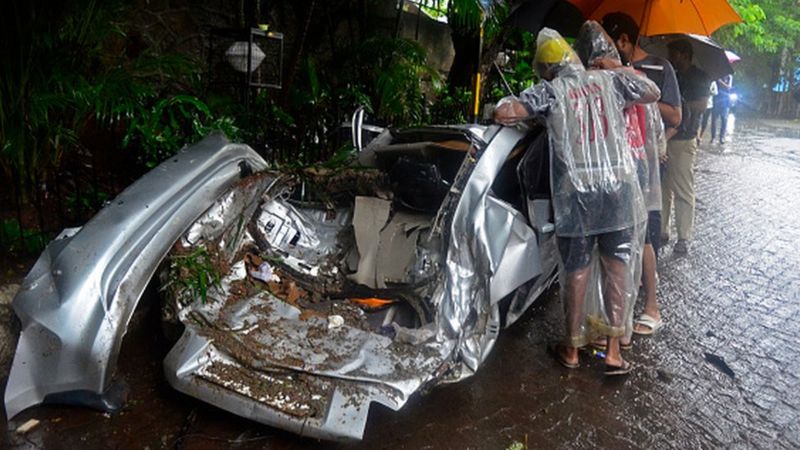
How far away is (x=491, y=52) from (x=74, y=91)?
217 inches

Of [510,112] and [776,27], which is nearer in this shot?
[510,112]

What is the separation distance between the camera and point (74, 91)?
3711mm

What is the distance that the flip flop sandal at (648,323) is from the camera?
3.90 metres

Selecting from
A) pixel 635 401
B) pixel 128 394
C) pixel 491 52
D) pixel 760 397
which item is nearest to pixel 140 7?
pixel 491 52

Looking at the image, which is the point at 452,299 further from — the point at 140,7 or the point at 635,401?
the point at 140,7

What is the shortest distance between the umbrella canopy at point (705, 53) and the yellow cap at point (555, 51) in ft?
7.39

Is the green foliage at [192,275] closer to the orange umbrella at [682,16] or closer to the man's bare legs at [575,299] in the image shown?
the man's bare legs at [575,299]

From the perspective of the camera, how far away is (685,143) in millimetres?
5289

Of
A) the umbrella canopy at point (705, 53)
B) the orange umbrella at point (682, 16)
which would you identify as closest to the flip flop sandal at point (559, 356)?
the orange umbrella at point (682, 16)

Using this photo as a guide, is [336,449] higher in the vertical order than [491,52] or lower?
lower

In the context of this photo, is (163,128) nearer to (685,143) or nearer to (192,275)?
(192,275)

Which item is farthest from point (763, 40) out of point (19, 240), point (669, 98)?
point (19, 240)

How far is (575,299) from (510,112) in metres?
1.08

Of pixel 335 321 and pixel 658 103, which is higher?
pixel 658 103
